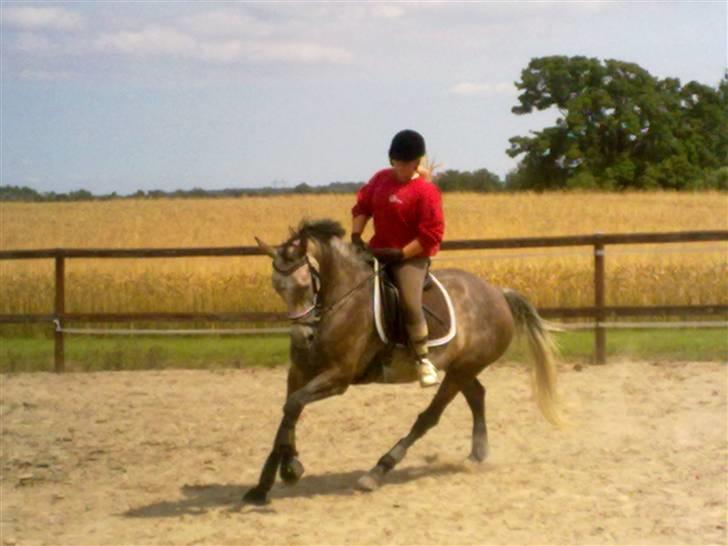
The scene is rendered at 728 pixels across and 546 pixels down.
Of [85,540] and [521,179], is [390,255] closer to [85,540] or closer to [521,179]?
[85,540]

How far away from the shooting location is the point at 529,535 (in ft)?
19.1

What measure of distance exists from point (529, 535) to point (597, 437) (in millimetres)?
2696

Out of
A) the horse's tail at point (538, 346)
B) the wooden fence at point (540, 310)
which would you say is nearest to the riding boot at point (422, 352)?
the horse's tail at point (538, 346)

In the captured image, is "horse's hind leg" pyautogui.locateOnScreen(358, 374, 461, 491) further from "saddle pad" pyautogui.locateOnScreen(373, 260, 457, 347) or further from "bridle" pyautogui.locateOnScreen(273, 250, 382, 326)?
"bridle" pyautogui.locateOnScreen(273, 250, 382, 326)

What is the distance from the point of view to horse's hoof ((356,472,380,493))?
6941 millimetres

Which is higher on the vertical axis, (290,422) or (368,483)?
(290,422)

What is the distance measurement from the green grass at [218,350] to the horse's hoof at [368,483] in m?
4.79

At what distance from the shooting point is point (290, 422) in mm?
6566

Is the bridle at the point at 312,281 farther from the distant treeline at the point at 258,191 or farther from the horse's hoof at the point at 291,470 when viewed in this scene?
the distant treeline at the point at 258,191

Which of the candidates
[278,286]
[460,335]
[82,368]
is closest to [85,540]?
[278,286]

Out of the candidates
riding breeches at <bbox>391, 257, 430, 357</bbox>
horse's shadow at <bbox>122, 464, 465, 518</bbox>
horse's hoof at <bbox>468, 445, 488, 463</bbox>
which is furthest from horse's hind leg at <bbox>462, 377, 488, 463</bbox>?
riding breeches at <bbox>391, 257, 430, 357</bbox>

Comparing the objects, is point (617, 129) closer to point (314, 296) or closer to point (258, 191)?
point (258, 191)

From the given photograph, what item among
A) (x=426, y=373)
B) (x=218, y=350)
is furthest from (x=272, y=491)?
(x=218, y=350)

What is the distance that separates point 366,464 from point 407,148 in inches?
91.5
